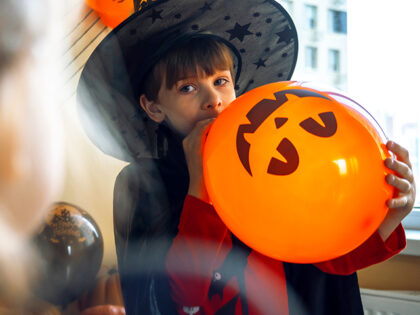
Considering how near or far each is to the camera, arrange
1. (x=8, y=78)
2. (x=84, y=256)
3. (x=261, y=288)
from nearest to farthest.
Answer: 1. (x=8, y=78)
2. (x=84, y=256)
3. (x=261, y=288)

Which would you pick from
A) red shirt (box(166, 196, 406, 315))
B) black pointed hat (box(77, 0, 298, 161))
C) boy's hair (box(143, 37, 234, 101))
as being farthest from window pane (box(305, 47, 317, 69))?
red shirt (box(166, 196, 406, 315))

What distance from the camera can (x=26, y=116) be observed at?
1.25ft

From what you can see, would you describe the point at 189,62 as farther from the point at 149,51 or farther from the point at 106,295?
the point at 106,295

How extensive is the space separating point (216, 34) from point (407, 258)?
36.1 inches

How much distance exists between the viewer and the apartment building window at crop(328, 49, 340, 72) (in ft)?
5.09

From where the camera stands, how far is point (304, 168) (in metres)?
0.60

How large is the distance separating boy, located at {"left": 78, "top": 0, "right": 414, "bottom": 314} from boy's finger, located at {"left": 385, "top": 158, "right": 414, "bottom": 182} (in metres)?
0.12

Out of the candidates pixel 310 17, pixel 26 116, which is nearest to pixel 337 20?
pixel 310 17

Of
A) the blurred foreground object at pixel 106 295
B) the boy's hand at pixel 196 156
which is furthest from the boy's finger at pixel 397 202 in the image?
the blurred foreground object at pixel 106 295

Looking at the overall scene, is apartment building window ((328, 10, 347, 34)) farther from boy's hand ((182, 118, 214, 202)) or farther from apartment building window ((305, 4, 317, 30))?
boy's hand ((182, 118, 214, 202))

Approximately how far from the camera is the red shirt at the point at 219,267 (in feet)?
2.64

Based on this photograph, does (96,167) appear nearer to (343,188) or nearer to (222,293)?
(222,293)

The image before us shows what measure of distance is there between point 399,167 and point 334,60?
99 cm

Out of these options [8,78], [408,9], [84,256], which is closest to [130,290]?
[84,256]
